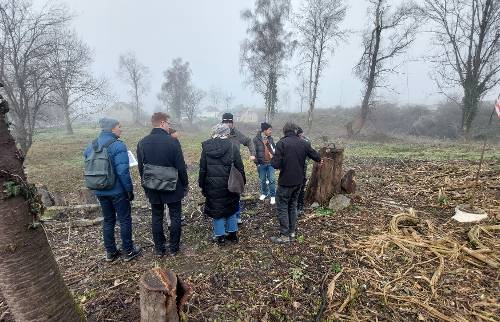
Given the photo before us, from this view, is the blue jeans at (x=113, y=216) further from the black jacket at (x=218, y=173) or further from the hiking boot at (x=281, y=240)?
the hiking boot at (x=281, y=240)

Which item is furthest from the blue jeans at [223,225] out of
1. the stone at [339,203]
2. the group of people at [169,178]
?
the stone at [339,203]

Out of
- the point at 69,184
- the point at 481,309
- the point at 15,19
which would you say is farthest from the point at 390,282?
the point at 15,19

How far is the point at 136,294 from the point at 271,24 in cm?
2562

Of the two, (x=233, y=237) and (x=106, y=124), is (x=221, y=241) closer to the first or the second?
(x=233, y=237)

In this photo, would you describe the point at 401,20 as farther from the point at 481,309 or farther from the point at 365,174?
the point at 481,309

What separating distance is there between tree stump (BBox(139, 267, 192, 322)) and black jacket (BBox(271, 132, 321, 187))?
2.75 metres

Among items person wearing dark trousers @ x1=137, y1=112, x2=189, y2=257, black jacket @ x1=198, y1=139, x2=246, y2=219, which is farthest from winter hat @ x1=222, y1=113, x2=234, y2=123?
person wearing dark trousers @ x1=137, y1=112, x2=189, y2=257

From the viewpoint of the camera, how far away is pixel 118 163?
431 centimetres

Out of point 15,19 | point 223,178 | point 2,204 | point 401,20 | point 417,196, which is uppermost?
point 401,20

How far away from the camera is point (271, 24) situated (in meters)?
25.3

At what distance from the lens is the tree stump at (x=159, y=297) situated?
2.54m

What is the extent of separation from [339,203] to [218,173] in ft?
9.66

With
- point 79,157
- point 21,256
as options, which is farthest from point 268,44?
point 21,256

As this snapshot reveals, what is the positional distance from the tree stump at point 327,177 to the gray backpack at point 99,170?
408cm
